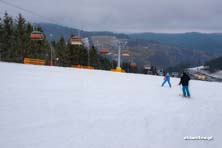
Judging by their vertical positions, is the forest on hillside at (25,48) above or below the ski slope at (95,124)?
above

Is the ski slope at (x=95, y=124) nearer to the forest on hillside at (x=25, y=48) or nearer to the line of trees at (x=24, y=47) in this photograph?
the forest on hillside at (x=25, y=48)

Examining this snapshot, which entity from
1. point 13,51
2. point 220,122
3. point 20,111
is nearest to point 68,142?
point 20,111

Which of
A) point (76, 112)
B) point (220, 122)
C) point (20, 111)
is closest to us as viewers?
point (20, 111)

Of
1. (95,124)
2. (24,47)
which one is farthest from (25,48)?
(95,124)

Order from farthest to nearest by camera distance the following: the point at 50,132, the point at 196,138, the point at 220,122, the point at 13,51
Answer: the point at 13,51, the point at 220,122, the point at 196,138, the point at 50,132

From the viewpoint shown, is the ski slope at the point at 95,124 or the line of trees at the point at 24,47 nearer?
the ski slope at the point at 95,124

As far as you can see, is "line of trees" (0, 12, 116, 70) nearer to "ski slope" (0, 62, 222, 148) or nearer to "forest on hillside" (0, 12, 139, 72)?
"forest on hillside" (0, 12, 139, 72)

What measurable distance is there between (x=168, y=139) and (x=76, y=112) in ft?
11.3

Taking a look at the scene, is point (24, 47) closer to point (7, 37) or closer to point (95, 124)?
point (7, 37)

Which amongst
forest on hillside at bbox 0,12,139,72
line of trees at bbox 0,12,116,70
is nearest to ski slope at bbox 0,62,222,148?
forest on hillside at bbox 0,12,139,72

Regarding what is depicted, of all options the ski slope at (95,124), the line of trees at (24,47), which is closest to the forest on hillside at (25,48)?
the line of trees at (24,47)

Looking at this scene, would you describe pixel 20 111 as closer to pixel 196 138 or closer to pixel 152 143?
pixel 152 143

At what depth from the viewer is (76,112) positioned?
9555 millimetres

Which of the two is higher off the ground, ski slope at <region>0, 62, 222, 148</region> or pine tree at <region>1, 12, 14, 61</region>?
pine tree at <region>1, 12, 14, 61</region>
